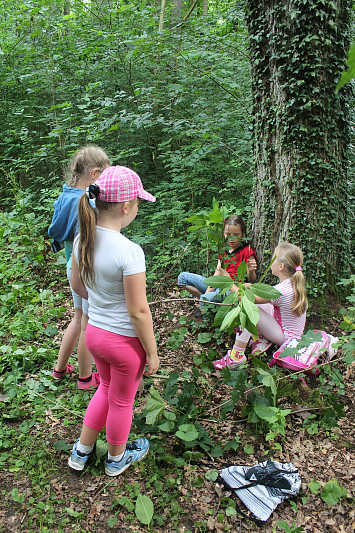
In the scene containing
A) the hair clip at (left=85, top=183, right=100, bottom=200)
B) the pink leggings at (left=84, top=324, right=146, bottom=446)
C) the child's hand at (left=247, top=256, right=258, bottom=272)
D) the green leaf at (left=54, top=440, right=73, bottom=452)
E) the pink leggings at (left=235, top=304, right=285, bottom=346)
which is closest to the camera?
the hair clip at (left=85, top=183, right=100, bottom=200)

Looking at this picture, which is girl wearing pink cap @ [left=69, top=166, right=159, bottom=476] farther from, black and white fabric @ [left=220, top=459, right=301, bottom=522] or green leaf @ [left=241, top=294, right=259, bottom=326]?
black and white fabric @ [left=220, top=459, right=301, bottom=522]

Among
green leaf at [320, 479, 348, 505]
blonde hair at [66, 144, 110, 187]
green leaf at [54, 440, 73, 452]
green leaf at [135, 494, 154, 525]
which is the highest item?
blonde hair at [66, 144, 110, 187]

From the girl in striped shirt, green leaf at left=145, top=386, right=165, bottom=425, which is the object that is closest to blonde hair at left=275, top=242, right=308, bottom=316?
the girl in striped shirt

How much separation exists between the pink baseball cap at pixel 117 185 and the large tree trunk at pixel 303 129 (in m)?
2.00

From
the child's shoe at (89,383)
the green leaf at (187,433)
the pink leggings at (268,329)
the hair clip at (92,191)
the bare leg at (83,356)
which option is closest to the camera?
the hair clip at (92,191)

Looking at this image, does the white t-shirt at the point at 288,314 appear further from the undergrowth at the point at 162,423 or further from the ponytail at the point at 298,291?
the undergrowth at the point at 162,423

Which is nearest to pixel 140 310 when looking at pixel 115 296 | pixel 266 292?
pixel 115 296

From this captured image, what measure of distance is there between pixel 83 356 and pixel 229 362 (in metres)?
1.31

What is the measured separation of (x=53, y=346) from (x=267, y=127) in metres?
3.01

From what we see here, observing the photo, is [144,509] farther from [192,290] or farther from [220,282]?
[192,290]

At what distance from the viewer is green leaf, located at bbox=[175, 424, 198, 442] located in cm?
237

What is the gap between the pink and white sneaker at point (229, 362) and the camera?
10.8 ft

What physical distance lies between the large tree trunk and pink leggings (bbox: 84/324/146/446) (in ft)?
6.95

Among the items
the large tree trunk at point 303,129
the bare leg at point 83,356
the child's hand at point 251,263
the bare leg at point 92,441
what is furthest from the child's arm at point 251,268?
the bare leg at point 92,441
